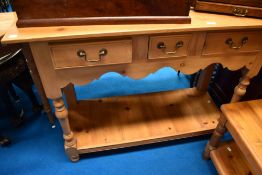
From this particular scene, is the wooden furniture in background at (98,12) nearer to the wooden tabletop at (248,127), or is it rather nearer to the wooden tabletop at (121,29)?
the wooden tabletop at (121,29)

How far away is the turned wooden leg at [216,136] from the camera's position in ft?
3.42

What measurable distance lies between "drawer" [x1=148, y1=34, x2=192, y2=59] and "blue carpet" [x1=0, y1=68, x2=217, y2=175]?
0.69 m

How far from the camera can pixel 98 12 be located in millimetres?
747

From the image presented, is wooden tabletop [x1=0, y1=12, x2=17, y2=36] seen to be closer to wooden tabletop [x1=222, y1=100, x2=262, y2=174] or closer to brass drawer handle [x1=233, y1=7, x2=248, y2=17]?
brass drawer handle [x1=233, y1=7, x2=248, y2=17]

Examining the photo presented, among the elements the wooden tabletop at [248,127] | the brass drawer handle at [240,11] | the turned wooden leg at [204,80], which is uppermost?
the brass drawer handle at [240,11]

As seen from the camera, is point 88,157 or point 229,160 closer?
point 229,160

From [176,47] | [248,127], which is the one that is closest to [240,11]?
[176,47]

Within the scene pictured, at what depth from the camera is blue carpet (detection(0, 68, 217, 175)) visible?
1189 mm

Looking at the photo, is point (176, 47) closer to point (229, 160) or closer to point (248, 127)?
point (248, 127)

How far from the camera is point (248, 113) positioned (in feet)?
3.12

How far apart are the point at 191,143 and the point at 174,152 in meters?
0.14

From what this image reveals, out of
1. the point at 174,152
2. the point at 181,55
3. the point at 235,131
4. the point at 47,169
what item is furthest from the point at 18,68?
the point at 235,131

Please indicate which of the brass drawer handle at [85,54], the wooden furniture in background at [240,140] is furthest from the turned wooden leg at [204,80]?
the brass drawer handle at [85,54]

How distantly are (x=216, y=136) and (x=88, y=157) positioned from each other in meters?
0.75
